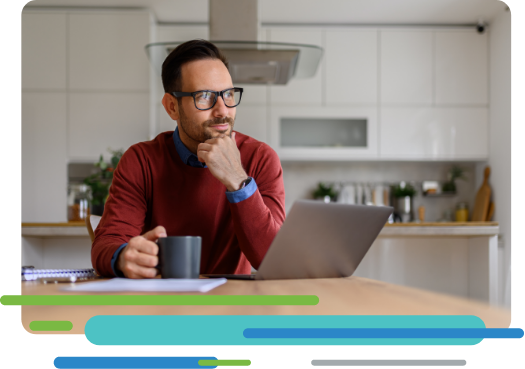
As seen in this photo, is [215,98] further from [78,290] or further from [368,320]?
[368,320]

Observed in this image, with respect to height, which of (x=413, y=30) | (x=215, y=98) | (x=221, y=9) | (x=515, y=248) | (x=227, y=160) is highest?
(x=413, y=30)

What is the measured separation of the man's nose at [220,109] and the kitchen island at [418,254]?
5.90 feet

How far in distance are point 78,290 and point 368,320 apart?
0.42 m

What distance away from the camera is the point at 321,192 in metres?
4.45

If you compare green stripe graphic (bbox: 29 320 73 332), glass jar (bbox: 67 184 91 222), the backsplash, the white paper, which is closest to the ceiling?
the backsplash

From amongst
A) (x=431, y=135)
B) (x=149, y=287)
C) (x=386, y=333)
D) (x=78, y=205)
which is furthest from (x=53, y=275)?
(x=431, y=135)

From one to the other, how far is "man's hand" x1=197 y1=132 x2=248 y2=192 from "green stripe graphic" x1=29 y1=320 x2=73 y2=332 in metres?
0.69

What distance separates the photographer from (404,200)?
14.2 ft

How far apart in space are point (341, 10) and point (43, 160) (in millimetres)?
2833

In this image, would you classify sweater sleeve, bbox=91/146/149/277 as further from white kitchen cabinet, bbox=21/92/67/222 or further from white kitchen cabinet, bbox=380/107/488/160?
white kitchen cabinet, bbox=380/107/488/160
